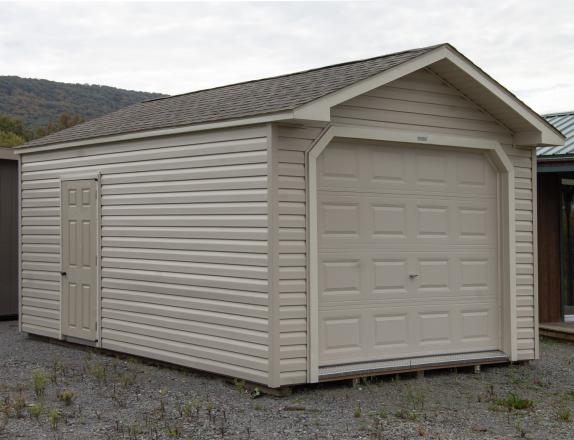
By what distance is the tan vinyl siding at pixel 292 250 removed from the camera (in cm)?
814

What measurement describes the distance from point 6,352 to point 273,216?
465 centimetres

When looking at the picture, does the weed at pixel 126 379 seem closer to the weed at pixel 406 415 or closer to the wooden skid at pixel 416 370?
the wooden skid at pixel 416 370

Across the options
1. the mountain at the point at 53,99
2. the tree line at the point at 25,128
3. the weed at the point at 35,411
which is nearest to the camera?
the weed at the point at 35,411

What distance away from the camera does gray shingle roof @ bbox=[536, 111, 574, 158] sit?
1216 cm

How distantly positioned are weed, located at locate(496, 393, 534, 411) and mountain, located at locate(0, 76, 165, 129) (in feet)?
135

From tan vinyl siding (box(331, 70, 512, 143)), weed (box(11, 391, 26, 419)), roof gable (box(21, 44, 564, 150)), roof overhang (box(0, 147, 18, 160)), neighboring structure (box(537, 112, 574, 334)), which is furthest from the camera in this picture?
roof overhang (box(0, 147, 18, 160))

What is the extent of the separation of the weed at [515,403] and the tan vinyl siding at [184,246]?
2.18 m

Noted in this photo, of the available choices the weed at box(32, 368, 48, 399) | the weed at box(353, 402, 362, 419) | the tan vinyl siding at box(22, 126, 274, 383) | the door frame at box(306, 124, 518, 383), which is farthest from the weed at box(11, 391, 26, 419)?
the weed at box(353, 402, 362, 419)

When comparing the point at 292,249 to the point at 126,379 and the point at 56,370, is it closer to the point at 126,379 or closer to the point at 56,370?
the point at 126,379

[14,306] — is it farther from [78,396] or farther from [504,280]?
[504,280]

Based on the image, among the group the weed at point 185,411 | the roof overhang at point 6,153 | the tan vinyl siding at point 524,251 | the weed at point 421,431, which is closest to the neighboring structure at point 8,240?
the roof overhang at point 6,153

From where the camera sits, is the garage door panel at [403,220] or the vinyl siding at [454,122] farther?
the vinyl siding at [454,122]

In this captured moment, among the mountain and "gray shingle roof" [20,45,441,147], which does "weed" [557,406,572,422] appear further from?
the mountain

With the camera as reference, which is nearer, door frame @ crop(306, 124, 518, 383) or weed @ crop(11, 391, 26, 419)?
weed @ crop(11, 391, 26, 419)
